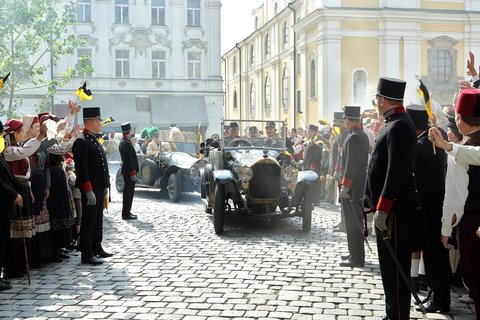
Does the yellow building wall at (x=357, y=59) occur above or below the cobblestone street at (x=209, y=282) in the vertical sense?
above

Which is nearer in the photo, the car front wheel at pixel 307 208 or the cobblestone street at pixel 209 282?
the cobblestone street at pixel 209 282

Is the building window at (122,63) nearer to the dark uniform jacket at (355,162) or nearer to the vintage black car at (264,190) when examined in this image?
the vintage black car at (264,190)

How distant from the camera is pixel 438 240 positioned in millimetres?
5508

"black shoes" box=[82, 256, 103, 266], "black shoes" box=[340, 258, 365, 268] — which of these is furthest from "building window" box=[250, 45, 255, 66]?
"black shoes" box=[340, 258, 365, 268]

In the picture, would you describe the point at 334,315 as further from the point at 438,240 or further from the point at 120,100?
the point at 120,100

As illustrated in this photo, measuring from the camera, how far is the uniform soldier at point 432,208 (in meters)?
5.35

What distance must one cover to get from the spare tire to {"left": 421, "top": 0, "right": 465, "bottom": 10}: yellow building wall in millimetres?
21324

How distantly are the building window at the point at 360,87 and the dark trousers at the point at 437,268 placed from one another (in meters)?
25.7

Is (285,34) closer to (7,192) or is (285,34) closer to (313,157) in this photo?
(313,157)

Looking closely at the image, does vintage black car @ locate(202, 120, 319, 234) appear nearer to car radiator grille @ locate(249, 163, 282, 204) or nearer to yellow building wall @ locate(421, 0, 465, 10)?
car radiator grille @ locate(249, 163, 282, 204)

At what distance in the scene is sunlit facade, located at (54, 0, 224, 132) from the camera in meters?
36.4

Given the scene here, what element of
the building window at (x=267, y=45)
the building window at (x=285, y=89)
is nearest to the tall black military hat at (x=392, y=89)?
the building window at (x=285, y=89)

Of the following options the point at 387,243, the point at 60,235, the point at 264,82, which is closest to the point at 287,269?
the point at 387,243

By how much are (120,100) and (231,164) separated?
2718cm
